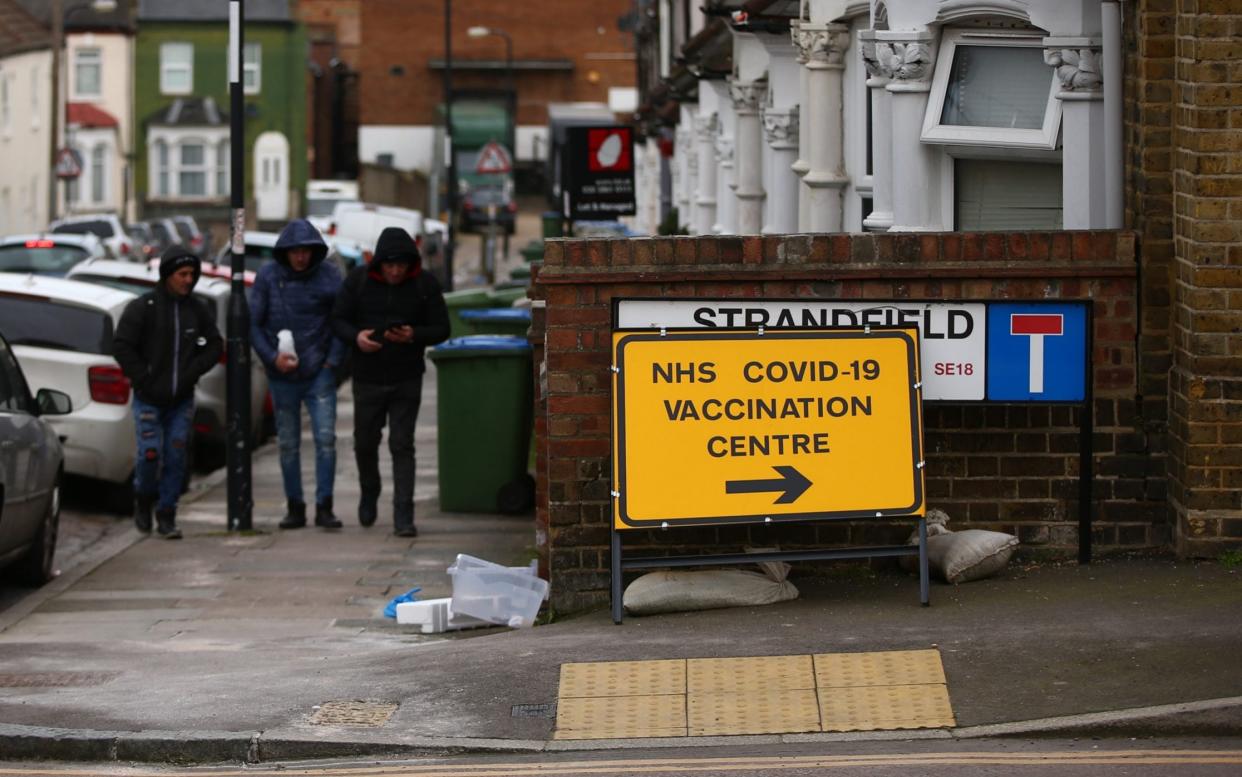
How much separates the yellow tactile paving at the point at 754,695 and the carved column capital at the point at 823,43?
7126 mm

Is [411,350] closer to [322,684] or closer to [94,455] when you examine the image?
[94,455]

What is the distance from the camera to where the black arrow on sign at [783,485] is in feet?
28.7

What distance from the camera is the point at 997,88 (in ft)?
36.0

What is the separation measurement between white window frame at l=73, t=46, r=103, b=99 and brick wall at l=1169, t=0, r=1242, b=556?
2597 inches

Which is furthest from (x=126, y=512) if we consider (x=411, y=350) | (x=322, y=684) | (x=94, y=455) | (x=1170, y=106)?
(x=1170, y=106)

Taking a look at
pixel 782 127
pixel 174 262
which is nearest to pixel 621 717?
pixel 174 262

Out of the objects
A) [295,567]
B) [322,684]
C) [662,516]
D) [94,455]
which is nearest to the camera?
[322,684]

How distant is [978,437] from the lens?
9.29 meters

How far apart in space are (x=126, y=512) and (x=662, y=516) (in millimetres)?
7186

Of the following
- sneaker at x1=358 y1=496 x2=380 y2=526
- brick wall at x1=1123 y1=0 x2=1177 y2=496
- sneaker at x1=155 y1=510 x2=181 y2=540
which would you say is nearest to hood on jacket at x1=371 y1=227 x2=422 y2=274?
sneaker at x1=358 y1=496 x2=380 y2=526

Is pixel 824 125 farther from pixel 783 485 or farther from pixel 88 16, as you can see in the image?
pixel 88 16

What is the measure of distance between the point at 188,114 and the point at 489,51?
17439 millimetres

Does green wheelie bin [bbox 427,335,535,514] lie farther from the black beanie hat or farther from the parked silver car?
the parked silver car

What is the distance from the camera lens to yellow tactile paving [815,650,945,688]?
7474 mm
